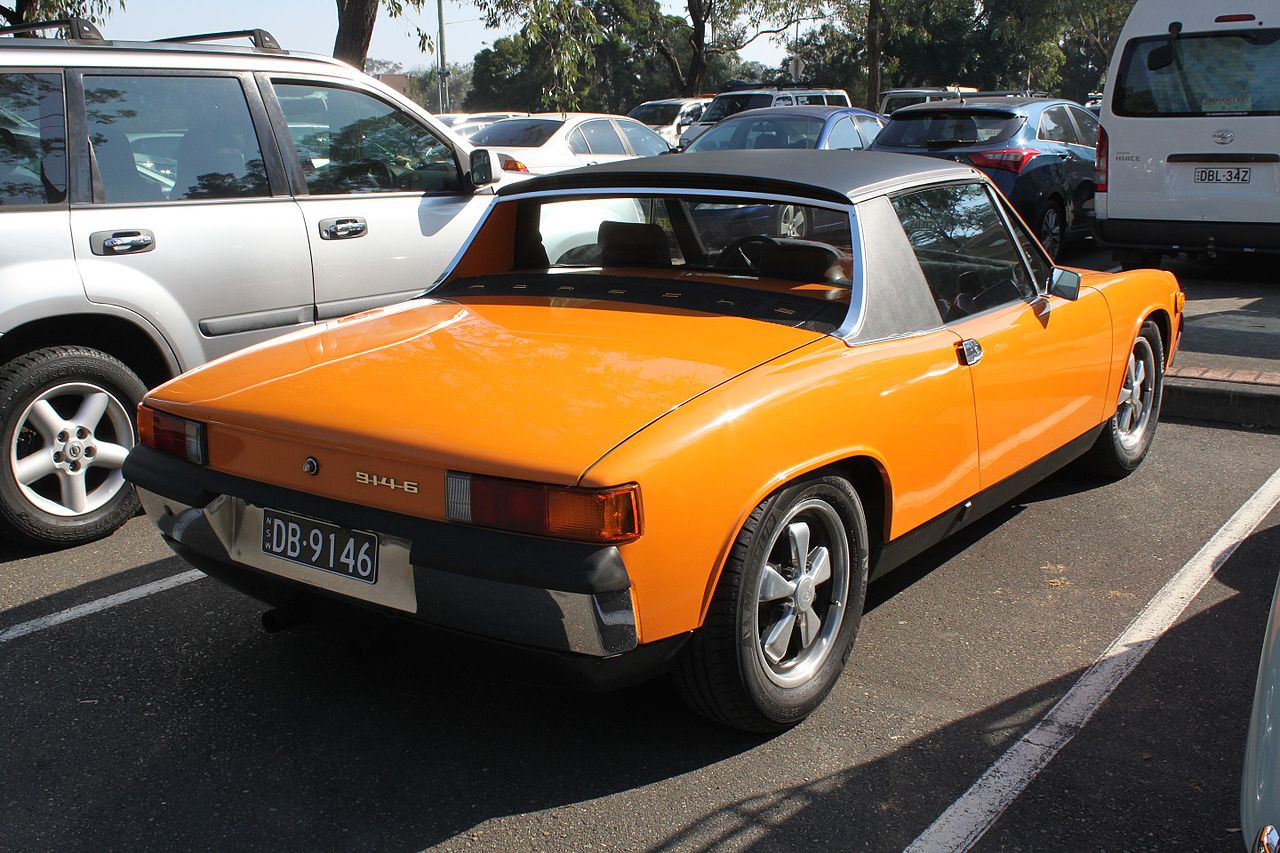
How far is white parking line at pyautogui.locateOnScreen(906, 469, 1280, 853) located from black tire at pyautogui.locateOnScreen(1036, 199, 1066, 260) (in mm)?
6915

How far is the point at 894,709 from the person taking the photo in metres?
3.37

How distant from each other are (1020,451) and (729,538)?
1726 mm

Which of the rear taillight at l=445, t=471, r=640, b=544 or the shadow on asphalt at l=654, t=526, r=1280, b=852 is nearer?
the rear taillight at l=445, t=471, r=640, b=544

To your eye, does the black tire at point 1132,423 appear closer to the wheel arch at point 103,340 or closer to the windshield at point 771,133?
the wheel arch at point 103,340

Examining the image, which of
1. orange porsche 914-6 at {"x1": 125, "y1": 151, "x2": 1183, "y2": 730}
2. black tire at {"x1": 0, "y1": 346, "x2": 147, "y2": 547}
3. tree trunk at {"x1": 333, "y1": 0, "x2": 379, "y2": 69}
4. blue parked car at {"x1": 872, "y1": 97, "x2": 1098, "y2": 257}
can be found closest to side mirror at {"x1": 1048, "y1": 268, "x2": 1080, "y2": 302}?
orange porsche 914-6 at {"x1": 125, "y1": 151, "x2": 1183, "y2": 730}

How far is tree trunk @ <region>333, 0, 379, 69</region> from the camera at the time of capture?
35.3ft

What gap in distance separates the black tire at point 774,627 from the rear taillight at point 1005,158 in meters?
8.53

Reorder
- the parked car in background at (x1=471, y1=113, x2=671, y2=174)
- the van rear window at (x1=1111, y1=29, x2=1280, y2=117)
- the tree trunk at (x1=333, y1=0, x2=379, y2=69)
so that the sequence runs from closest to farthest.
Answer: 1. the van rear window at (x1=1111, y1=29, x2=1280, y2=117)
2. the tree trunk at (x1=333, y1=0, x2=379, y2=69)
3. the parked car in background at (x1=471, y1=113, x2=671, y2=174)

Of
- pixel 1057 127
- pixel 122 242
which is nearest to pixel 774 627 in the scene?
pixel 122 242

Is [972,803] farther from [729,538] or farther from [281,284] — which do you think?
[281,284]

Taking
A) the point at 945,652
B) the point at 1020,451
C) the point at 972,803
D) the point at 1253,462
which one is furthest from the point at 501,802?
the point at 1253,462

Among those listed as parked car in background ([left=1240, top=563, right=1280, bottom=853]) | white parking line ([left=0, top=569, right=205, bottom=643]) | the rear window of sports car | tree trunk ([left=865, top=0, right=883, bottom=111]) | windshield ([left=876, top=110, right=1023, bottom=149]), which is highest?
tree trunk ([left=865, top=0, right=883, bottom=111])

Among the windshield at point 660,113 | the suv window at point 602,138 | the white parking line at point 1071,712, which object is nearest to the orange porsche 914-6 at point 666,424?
the white parking line at point 1071,712

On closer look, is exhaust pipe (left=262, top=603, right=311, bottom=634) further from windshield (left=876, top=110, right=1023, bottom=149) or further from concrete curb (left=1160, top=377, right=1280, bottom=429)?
windshield (left=876, top=110, right=1023, bottom=149)
